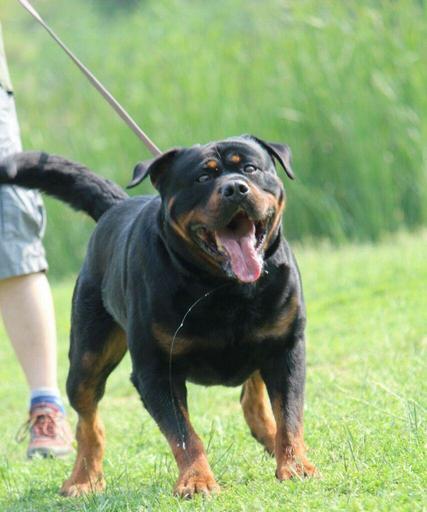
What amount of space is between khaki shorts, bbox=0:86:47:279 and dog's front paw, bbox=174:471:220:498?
2132 mm

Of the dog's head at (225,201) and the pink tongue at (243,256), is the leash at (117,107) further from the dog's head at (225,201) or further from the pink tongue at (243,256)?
the pink tongue at (243,256)

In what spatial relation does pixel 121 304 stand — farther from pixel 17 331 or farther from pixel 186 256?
pixel 17 331

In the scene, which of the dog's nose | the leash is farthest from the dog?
the leash

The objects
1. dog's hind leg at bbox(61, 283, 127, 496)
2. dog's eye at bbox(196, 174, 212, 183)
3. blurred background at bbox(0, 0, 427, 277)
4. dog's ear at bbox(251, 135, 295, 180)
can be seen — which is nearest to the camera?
dog's eye at bbox(196, 174, 212, 183)

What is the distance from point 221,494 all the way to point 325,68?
8.48 metres

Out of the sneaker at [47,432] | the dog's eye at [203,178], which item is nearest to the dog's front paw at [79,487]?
the sneaker at [47,432]

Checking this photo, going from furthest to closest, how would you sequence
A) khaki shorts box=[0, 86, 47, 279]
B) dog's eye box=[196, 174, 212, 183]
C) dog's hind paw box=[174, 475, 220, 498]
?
khaki shorts box=[0, 86, 47, 279], dog's eye box=[196, 174, 212, 183], dog's hind paw box=[174, 475, 220, 498]

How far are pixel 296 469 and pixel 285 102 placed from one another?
8640mm

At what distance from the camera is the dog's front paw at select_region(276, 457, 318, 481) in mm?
4074

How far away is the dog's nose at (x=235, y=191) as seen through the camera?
157 inches

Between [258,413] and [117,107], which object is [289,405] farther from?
[117,107]

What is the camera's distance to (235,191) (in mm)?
3994

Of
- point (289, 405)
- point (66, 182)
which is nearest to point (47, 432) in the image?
point (66, 182)

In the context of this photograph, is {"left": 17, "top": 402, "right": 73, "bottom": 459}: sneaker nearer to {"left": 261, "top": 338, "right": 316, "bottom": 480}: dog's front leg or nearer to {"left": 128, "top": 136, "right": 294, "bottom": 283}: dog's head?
{"left": 261, "top": 338, "right": 316, "bottom": 480}: dog's front leg
